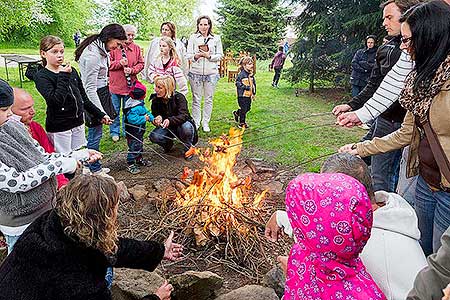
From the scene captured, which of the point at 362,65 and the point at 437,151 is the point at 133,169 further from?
the point at 362,65

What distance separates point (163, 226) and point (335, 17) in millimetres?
8597

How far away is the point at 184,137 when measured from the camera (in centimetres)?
585

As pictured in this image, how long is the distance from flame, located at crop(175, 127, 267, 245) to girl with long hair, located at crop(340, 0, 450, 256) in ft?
5.26

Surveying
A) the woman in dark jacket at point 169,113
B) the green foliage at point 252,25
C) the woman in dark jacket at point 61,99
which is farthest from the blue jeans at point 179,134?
the green foliage at point 252,25

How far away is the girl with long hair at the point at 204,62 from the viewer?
7051 millimetres

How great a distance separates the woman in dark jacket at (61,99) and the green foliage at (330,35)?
746 cm

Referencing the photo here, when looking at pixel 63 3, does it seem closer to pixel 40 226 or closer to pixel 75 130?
pixel 75 130

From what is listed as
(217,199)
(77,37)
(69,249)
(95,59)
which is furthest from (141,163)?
(77,37)

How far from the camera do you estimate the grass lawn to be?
630cm

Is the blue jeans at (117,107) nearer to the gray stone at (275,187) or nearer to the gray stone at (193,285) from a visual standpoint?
the gray stone at (275,187)

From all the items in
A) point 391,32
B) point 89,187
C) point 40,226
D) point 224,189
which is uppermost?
point 391,32

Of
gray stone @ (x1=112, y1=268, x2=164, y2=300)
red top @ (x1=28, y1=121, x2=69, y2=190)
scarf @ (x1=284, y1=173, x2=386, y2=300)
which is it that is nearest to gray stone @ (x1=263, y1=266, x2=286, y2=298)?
gray stone @ (x1=112, y1=268, x2=164, y2=300)

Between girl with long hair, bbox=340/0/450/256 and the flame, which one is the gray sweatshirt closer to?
the flame

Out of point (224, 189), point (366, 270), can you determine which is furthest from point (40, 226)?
point (224, 189)
